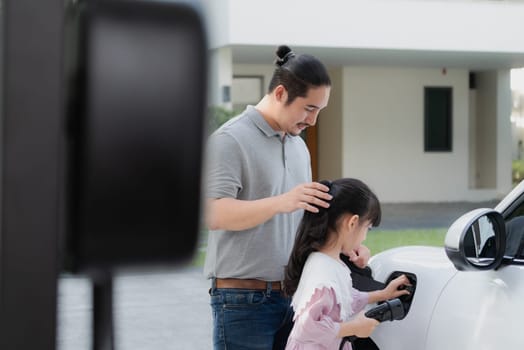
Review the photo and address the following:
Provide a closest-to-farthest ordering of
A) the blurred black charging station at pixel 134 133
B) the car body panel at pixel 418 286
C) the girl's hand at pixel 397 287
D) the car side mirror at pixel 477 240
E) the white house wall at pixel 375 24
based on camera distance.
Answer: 1. the blurred black charging station at pixel 134 133
2. the car side mirror at pixel 477 240
3. the car body panel at pixel 418 286
4. the girl's hand at pixel 397 287
5. the white house wall at pixel 375 24

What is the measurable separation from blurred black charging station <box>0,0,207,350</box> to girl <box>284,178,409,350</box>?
184cm

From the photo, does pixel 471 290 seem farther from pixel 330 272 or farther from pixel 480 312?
pixel 330 272

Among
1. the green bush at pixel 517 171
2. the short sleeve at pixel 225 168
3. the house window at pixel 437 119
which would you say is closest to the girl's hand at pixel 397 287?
the short sleeve at pixel 225 168

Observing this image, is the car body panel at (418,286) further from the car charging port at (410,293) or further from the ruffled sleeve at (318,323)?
the ruffled sleeve at (318,323)

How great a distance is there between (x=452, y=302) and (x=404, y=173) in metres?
17.9

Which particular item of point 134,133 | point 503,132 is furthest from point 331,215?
point 503,132

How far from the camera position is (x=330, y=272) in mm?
2873

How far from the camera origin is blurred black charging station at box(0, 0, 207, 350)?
90 centimetres

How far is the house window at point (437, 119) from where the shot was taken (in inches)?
824

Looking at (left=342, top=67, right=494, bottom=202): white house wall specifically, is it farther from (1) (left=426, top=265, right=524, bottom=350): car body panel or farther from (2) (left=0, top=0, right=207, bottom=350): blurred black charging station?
(2) (left=0, top=0, right=207, bottom=350): blurred black charging station

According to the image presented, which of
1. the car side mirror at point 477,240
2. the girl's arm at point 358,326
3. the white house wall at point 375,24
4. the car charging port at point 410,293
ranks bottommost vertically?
the girl's arm at point 358,326

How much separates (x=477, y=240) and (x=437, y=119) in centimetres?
1882

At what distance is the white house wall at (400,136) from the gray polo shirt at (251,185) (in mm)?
17194

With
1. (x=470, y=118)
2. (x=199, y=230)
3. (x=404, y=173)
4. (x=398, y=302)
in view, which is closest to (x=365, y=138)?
(x=404, y=173)
